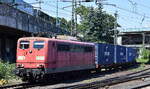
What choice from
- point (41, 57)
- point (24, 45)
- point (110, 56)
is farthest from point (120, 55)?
point (41, 57)

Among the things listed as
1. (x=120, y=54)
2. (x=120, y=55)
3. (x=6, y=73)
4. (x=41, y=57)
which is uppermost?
(x=41, y=57)

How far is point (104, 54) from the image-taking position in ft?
103

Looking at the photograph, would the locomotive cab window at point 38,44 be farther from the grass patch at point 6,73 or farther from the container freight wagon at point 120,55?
the container freight wagon at point 120,55

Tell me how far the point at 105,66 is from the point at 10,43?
1609cm

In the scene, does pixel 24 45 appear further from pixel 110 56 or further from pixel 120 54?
pixel 120 54

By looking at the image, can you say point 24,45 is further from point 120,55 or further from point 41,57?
point 120,55

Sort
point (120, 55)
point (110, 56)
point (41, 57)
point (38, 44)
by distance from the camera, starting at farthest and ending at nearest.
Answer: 1. point (120, 55)
2. point (110, 56)
3. point (38, 44)
4. point (41, 57)

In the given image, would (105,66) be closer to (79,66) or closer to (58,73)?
(79,66)

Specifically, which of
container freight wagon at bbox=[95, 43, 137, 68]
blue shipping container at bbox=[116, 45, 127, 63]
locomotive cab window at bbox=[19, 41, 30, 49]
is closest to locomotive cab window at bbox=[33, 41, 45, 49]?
locomotive cab window at bbox=[19, 41, 30, 49]

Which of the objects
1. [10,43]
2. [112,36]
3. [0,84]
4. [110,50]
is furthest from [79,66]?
[112,36]

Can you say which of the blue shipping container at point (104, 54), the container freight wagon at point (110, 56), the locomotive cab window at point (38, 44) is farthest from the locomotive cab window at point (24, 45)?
the blue shipping container at point (104, 54)

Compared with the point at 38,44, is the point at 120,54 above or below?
below

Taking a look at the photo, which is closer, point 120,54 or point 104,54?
point 104,54

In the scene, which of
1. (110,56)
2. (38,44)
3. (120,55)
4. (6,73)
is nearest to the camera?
(38,44)
